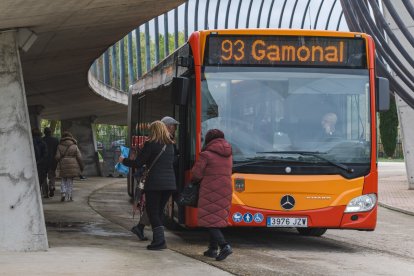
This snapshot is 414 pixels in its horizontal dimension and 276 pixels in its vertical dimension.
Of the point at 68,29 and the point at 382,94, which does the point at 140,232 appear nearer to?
the point at 68,29

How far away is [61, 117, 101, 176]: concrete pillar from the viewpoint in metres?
36.2

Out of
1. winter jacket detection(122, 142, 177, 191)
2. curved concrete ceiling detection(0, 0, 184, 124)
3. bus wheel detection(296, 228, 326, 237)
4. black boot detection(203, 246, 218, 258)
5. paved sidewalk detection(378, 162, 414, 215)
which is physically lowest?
paved sidewalk detection(378, 162, 414, 215)

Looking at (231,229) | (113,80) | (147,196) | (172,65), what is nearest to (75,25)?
(172,65)

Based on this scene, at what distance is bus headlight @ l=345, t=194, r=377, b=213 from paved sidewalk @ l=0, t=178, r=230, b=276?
2.43 metres

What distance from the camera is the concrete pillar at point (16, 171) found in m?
10.1

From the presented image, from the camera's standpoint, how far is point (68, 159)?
1920cm

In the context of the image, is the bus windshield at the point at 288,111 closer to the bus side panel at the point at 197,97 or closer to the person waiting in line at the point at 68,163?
the bus side panel at the point at 197,97

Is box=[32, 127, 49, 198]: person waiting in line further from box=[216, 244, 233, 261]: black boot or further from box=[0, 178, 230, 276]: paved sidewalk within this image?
box=[216, 244, 233, 261]: black boot

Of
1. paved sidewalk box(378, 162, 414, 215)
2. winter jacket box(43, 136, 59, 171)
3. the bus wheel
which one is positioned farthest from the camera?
winter jacket box(43, 136, 59, 171)

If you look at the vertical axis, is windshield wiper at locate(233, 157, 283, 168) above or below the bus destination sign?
below

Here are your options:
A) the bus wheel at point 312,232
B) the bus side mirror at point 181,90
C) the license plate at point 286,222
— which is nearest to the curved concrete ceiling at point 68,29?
the bus side mirror at point 181,90

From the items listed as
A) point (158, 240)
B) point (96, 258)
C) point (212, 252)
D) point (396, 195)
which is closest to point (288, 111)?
point (212, 252)

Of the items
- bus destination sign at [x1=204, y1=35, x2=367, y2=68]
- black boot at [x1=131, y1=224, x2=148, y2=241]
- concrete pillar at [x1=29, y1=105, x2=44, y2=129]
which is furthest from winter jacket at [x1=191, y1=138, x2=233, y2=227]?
concrete pillar at [x1=29, y1=105, x2=44, y2=129]

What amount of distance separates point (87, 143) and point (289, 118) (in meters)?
26.6
